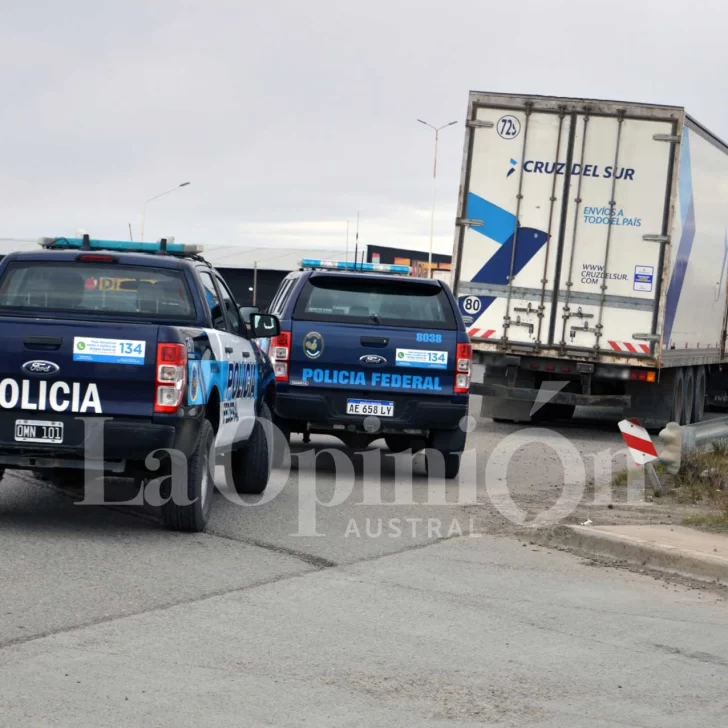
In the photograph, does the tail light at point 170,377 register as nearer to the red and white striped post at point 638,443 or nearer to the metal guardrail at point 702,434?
the red and white striped post at point 638,443

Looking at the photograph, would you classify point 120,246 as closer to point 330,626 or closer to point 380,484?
point 380,484

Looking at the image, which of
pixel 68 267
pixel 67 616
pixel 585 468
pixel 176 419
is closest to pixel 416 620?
pixel 67 616

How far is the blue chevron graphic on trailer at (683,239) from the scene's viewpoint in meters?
18.1

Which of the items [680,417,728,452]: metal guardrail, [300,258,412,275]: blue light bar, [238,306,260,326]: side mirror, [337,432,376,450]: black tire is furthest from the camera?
[300,258,412,275]: blue light bar

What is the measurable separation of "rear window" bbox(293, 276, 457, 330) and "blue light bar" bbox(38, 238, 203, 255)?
194 cm

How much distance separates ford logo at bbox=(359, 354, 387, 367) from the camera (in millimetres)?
12758

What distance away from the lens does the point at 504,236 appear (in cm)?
1848

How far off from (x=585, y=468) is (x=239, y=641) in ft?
29.4

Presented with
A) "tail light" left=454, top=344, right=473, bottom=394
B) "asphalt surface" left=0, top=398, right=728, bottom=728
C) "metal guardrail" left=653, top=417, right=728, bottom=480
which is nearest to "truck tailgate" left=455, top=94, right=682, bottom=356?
"metal guardrail" left=653, top=417, right=728, bottom=480

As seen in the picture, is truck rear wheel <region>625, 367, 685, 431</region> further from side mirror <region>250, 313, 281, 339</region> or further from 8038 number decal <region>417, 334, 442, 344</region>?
side mirror <region>250, 313, 281, 339</region>

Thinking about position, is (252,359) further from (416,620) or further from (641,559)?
(416,620)

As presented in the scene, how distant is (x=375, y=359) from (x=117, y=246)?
2744 millimetres

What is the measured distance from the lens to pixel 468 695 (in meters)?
5.50

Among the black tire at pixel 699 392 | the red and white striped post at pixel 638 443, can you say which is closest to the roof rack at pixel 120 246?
the red and white striped post at pixel 638 443
